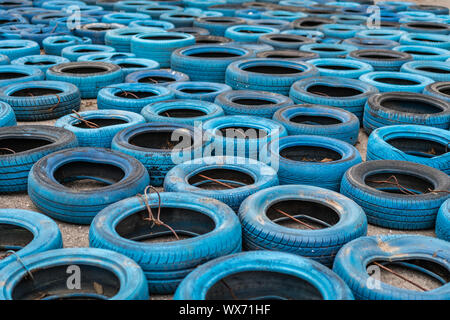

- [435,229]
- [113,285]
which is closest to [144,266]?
[113,285]

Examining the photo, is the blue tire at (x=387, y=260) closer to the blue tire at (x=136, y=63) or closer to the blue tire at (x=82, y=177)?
the blue tire at (x=82, y=177)

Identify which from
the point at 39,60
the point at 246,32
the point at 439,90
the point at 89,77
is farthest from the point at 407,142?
the point at 39,60

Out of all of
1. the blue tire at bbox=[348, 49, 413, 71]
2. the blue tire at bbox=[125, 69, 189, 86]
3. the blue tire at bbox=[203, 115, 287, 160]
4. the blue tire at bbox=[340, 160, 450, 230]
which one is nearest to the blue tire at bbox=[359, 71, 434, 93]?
the blue tire at bbox=[348, 49, 413, 71]

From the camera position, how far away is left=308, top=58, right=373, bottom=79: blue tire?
9.27m

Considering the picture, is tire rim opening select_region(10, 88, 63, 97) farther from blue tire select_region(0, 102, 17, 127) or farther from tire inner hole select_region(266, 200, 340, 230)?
tire inner hole select_region(266, 200, 340, 230)

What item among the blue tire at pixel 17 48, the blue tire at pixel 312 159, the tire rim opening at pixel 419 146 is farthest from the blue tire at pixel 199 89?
the blue tire at pixel 17 48

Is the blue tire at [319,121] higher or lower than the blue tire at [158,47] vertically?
lower

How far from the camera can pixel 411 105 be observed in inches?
325

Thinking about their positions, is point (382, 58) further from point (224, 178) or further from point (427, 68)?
Answer: point (224, 178)

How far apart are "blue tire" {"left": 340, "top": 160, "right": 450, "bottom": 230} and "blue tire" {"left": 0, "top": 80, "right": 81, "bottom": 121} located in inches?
187

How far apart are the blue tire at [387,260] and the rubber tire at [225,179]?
1280 millimetres

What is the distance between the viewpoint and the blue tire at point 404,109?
7.38 m

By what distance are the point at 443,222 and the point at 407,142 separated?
2131 millimetres

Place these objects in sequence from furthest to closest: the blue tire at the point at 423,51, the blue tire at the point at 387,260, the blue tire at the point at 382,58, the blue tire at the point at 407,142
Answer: the blue tire at the point at 423,51, the blue tire at the point at 382,58, the blue tire at the point at 407,142, the blue tire at the point at 387,260
